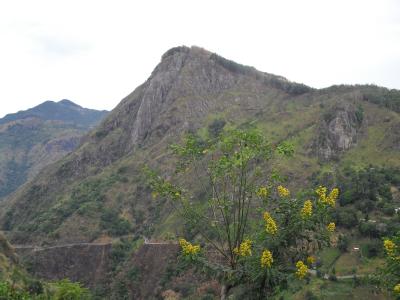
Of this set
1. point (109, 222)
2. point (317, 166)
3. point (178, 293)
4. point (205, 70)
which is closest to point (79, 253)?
point (109, 222)

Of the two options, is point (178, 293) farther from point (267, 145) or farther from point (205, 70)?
point (205, 70)

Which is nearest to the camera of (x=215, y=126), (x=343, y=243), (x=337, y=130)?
(x=343, y=243)

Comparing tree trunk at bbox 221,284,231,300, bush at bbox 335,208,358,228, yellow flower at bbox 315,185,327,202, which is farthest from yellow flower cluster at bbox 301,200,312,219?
bush at bbox 335,208,358,228

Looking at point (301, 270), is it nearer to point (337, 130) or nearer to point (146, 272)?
point (146, 272)

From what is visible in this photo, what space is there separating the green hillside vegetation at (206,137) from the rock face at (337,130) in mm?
206

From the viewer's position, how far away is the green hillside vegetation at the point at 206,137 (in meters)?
69.4

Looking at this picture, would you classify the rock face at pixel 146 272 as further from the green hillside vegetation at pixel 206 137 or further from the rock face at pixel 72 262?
the rock face at pixel 72 262

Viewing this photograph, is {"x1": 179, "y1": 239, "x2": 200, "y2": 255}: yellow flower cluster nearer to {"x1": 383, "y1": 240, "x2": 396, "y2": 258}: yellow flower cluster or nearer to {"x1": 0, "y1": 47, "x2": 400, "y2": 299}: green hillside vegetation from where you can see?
{"x1": 383, "y1": 240, "x2": 396, "y2": 258}: yellow flower cluster

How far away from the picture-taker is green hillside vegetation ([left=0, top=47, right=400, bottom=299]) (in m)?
69.4

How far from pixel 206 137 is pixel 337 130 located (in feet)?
92.7

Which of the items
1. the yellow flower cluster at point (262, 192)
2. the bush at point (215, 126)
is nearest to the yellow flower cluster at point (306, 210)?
the yellow flower cluster at point (262, 192)

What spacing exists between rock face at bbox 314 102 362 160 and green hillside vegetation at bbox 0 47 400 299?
206 mm

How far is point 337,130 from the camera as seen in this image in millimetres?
90188

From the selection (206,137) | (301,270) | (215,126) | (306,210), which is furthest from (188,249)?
(215,126)
